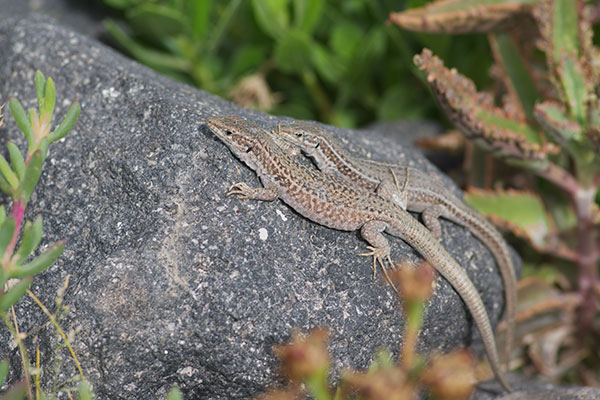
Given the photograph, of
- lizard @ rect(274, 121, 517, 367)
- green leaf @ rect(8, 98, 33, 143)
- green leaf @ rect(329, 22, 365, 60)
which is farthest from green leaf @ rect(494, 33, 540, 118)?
green leaf @ rect(8, 98, 33, 143)

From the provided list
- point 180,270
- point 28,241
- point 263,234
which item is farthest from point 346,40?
point 28,241

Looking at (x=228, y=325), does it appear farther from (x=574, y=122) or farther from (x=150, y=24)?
(x=150, y=24)

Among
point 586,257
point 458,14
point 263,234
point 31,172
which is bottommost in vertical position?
A: point 586,257

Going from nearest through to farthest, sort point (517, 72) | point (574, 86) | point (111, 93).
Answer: point (111, 93)
point (574, 86)
point (517, 72)

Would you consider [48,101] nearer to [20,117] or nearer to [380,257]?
[20,117]

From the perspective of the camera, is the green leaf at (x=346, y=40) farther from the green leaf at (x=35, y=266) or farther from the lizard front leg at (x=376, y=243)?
the green leaf at (x=35, y=266)
